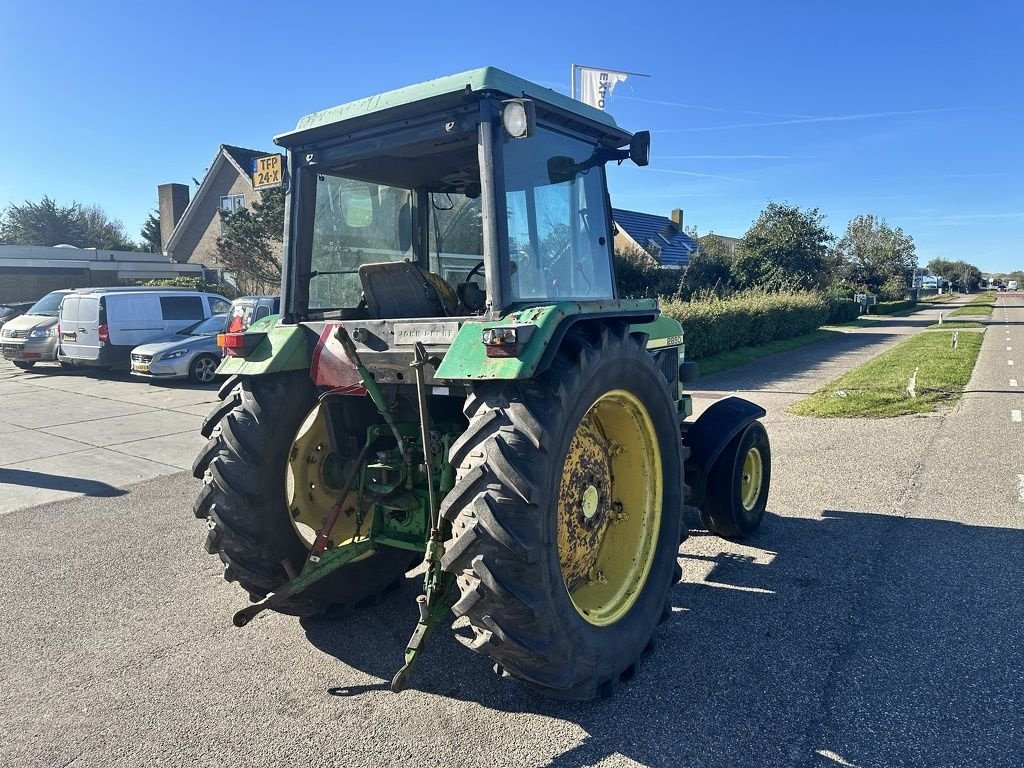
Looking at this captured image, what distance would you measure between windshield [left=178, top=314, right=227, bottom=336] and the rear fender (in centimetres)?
1256

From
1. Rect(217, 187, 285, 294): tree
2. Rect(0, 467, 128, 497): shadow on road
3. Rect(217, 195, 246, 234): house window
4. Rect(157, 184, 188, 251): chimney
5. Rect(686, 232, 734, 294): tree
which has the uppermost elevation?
Rect(157, 184, 188, 251): chimney

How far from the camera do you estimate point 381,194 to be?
14.3 feet

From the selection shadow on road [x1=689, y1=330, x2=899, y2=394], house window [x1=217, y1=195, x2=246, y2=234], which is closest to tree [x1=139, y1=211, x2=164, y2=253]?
house window [x1=217, y1=195, x2=246, y2=234]

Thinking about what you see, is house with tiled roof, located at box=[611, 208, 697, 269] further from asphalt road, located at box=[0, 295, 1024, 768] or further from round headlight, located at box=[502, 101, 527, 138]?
round headlight, located at box=[502, 101, 527, 138]

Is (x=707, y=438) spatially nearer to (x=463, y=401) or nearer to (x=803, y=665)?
(x=803, y=665)

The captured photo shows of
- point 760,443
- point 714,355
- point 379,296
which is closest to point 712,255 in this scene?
point 714,355

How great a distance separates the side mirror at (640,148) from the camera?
4188 millimetres

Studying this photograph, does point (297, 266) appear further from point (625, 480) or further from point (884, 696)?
point (884, 696)

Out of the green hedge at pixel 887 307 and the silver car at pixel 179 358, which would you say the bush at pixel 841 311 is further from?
the silver car at pixel 179 358

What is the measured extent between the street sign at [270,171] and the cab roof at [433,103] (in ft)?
0.34

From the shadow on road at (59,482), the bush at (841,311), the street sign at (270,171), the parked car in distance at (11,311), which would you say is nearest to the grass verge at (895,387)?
the street sign at (270,171)

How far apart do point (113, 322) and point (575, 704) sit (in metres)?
14.7

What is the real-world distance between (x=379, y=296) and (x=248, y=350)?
2.53 feet

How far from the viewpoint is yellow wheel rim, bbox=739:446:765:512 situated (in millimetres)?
5391
